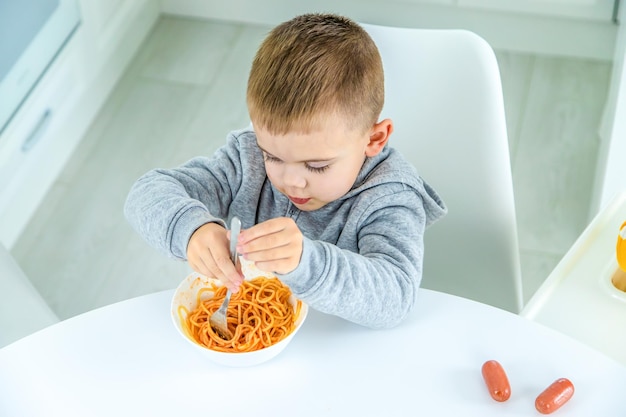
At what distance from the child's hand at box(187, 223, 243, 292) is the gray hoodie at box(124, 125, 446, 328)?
0.08 ft

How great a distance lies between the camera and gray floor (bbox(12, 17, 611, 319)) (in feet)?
7.35

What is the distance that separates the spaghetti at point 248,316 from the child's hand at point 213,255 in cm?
5

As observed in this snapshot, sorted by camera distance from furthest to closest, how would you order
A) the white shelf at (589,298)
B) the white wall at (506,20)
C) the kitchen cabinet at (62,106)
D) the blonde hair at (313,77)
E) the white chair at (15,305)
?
the white wall at (506,20)
the kitchen cabinet at (62,106)
the white chair at (15,305)
the white shelf at (589,298)
the blonde hair at (313,77)

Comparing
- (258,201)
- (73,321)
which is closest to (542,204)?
(258,201)

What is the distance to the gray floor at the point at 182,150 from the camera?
2.24 m

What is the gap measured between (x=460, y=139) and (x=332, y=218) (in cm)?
26

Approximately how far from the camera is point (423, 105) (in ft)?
4.68

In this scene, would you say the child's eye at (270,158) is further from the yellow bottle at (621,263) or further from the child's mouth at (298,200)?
the yellow bottle at (621,263)

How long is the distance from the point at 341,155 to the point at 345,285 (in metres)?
0.19

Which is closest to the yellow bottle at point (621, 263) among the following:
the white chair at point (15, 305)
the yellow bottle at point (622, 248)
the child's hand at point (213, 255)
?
the yellow bottle at point (622, 248)

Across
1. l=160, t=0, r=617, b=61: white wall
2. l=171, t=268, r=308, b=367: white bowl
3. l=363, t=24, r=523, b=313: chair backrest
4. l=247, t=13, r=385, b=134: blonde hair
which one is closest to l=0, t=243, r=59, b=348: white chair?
l=171, t=268, r=308, b=367: white bowl

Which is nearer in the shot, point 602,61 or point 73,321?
point 73,321

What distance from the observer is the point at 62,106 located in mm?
2410

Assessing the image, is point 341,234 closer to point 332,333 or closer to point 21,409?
point 332,333
